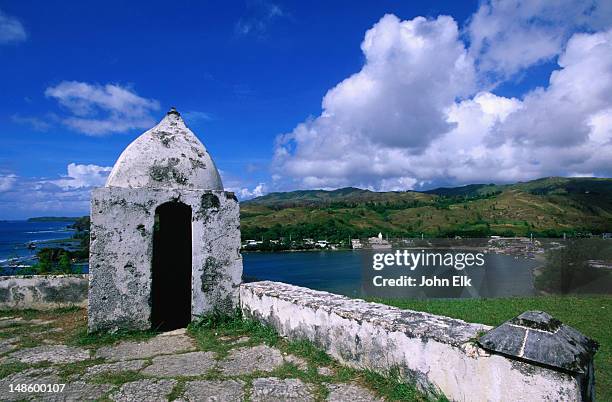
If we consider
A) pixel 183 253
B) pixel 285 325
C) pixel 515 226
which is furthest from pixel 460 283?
pixel 515 226

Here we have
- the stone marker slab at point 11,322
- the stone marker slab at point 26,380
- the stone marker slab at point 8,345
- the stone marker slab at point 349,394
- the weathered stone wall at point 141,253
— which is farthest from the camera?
the stone marker slab at point 11,322

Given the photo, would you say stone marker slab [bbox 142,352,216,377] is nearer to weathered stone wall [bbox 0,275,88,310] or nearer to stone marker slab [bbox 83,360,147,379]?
stone marker slab [bbox 83,360,147,379]

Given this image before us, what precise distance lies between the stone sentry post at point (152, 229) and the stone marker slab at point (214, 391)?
5.41 feet

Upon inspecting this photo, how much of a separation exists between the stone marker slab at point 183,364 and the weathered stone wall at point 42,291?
291 cm

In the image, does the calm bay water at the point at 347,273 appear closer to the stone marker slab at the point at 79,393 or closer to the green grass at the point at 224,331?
the green grass at the point at 224,331

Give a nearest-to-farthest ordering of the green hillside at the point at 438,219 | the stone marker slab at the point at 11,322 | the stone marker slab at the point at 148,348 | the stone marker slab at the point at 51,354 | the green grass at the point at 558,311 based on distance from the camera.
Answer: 1. the stone marker slab at the point at 51,354
2. the stone marker slab at the point at 148,348
3. the stone marker slab at the point at 11,322
4. the green grass at the point at 558,311
5. the green hillside at the point at 438,219

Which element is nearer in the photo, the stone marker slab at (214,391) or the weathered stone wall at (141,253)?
the stone marker slab at (214,391)

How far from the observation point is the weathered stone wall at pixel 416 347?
2029mm

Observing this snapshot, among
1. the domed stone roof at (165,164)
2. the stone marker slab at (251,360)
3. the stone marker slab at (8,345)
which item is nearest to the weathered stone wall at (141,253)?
the domed stone roof at (165,164)

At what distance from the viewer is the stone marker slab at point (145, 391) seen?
2.79 m

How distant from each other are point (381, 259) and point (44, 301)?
36.7 ft

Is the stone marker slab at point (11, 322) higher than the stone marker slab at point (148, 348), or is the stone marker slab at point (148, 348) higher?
the stone marker slab at point (11, 322)

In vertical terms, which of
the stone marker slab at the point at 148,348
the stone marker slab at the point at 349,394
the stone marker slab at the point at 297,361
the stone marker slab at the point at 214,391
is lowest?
the stone marker slab at the point at 349,394

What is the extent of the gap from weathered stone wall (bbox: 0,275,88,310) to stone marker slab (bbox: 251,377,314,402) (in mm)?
4012
